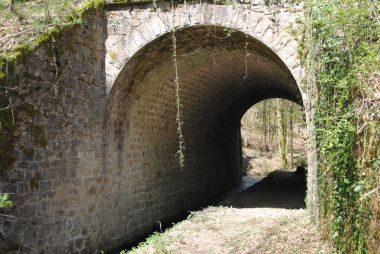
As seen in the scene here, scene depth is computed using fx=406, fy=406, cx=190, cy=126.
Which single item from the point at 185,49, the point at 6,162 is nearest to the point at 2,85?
the point at 6,162

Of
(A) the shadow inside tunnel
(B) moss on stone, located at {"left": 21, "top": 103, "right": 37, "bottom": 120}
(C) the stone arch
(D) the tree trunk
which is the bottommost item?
(A) the shadow inside tunnel

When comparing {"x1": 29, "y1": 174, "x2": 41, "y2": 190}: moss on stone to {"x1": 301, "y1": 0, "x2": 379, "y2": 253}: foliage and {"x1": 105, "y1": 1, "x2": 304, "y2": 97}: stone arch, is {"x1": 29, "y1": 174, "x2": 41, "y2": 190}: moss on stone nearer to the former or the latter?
{"x1": 105, "y1": 1, "x2": 304, "y2": 97}: stone arch

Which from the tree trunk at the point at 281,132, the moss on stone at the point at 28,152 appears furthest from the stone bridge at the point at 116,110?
the tree trunk at the point at 281,132

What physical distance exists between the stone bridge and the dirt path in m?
1.04

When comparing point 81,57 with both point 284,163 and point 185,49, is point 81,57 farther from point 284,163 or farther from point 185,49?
point 284,163

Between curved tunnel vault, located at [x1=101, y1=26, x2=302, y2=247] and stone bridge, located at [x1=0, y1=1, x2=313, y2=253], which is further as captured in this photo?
curved tunnel vault, located at [x1=101, y1=26, x2=302, y2=247]

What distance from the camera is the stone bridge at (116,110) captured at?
5531 millimetres

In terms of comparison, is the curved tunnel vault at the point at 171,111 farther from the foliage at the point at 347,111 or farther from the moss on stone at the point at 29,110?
the foliage at the point at 347,111

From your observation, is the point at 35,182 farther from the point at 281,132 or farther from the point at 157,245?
the point at 281,132

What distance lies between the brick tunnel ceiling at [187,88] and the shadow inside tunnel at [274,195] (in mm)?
1494

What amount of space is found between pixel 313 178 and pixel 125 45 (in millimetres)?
4058

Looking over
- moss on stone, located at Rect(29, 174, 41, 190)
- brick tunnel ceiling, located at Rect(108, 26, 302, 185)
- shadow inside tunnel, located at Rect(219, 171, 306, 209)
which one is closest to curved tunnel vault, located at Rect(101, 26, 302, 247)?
brick tunnel ceiling, located at Rect(108, 26, 302, 185)

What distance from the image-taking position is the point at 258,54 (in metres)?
8.54

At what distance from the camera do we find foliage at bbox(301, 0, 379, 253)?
372cm
